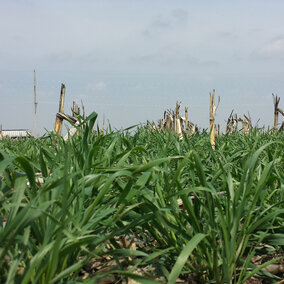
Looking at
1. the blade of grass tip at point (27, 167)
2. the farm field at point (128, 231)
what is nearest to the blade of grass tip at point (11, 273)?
the farm field at point (128, 231)

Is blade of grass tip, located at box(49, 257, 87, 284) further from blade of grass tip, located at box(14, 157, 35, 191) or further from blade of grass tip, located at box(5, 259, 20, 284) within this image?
blade of grass tip, located at box(14, 157, 35, 191)

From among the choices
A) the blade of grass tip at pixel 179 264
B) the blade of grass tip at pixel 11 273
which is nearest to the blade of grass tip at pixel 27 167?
the blade of grass tip at pixel 11 273

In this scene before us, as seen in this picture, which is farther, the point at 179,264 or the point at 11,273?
the point at 179,264

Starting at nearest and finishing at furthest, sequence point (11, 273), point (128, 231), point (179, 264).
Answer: point (11, 273) → point (179, 264) → point (128, 231)

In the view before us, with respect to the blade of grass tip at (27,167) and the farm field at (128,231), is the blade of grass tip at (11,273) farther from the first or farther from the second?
the blade of grass tip at (27,167)

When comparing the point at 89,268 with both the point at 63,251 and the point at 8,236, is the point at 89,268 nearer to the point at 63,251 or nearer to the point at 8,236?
the point at 63,251

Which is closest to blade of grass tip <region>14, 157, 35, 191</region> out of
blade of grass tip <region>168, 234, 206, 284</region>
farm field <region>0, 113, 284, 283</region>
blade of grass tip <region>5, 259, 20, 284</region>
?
farm field <region>0, 113, 284, 283</region>

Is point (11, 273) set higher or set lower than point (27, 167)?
lower

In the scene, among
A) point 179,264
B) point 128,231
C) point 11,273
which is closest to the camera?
point 11,273

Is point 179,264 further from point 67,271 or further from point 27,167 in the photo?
point 27,167

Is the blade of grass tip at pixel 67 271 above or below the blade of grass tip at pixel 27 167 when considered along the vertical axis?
below

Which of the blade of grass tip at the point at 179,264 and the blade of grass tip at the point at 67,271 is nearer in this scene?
the blade of grass tip at the point at 67,271

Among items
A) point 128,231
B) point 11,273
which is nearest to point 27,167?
point 11,273

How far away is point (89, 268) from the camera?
62.7 inches
